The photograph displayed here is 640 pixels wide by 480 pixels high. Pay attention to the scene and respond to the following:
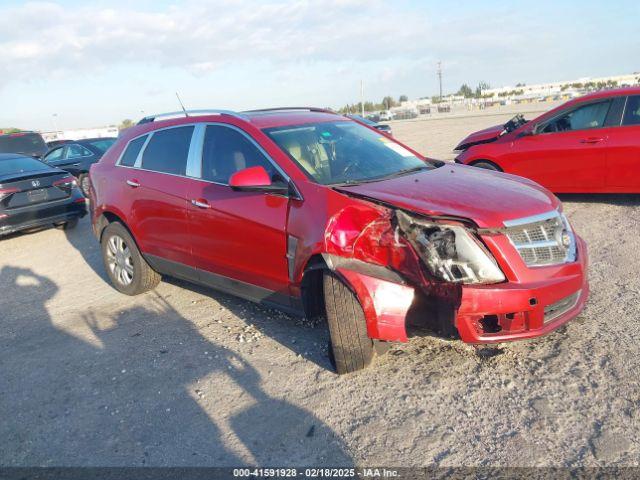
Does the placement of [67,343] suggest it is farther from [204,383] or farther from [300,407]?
[300,407]

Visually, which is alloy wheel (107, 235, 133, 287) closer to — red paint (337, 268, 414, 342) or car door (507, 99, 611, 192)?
red paint (337, 268, 414, 342)

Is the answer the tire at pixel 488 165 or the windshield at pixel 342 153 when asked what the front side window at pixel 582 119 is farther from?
the windshield at pixel 342 153

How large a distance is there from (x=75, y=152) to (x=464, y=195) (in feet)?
42.2

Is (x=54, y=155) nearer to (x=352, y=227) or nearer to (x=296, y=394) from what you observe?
(x=352, y=227)

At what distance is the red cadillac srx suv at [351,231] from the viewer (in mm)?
3209

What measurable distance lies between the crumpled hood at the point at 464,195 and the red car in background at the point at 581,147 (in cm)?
387

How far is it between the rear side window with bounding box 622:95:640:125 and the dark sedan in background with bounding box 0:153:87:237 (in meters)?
8.73

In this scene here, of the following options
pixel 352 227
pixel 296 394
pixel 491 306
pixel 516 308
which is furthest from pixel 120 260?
pixel 516 308

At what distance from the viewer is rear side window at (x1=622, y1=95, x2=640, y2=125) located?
7.11 meters

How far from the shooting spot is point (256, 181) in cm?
379

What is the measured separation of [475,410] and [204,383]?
6.04 ft

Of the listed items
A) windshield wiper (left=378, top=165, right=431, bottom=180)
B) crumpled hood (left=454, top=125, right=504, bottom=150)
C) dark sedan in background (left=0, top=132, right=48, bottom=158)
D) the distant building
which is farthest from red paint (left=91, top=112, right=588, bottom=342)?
the distant building

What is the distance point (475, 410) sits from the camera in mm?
3082

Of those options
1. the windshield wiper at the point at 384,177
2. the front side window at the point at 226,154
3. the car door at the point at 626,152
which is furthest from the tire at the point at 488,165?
the front side window at the point at 226,154
